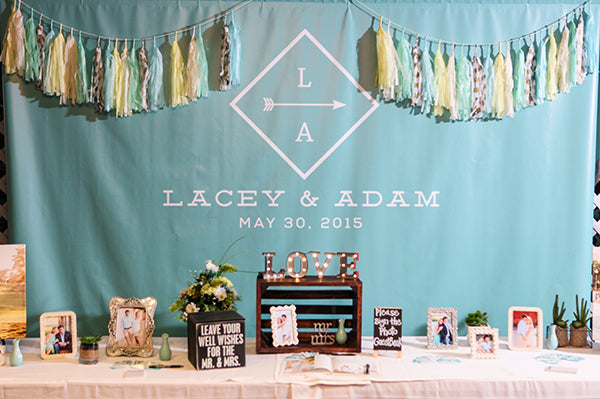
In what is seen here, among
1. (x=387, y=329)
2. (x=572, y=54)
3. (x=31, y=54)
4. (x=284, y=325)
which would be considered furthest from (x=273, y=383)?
(x=572, y=54)

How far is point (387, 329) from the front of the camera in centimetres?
256

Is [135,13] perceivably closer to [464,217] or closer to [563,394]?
[464,217]

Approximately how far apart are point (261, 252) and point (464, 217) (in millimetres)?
1026

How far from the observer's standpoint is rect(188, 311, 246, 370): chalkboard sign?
2361mm

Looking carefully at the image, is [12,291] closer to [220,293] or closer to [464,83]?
[220,293]

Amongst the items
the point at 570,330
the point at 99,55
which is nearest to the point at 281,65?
the point at 99,55

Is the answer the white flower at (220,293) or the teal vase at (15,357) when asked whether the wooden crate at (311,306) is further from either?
the teal vase at (15,357)

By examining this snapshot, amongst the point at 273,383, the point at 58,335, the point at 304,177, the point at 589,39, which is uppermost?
the point at 589,39

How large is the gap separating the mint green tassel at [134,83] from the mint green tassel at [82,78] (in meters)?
0.21

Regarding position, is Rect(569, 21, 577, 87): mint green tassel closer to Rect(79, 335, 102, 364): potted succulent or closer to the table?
the table

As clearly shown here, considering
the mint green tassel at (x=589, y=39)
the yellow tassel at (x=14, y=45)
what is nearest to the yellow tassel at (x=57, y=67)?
the yellow tassel at (x=14, y=45)

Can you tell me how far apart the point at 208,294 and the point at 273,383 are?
0.54 m

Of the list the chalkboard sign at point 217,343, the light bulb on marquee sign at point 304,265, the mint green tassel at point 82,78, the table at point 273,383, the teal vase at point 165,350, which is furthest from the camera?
the mint green tassel at point 82,78

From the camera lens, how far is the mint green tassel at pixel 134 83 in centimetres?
272
